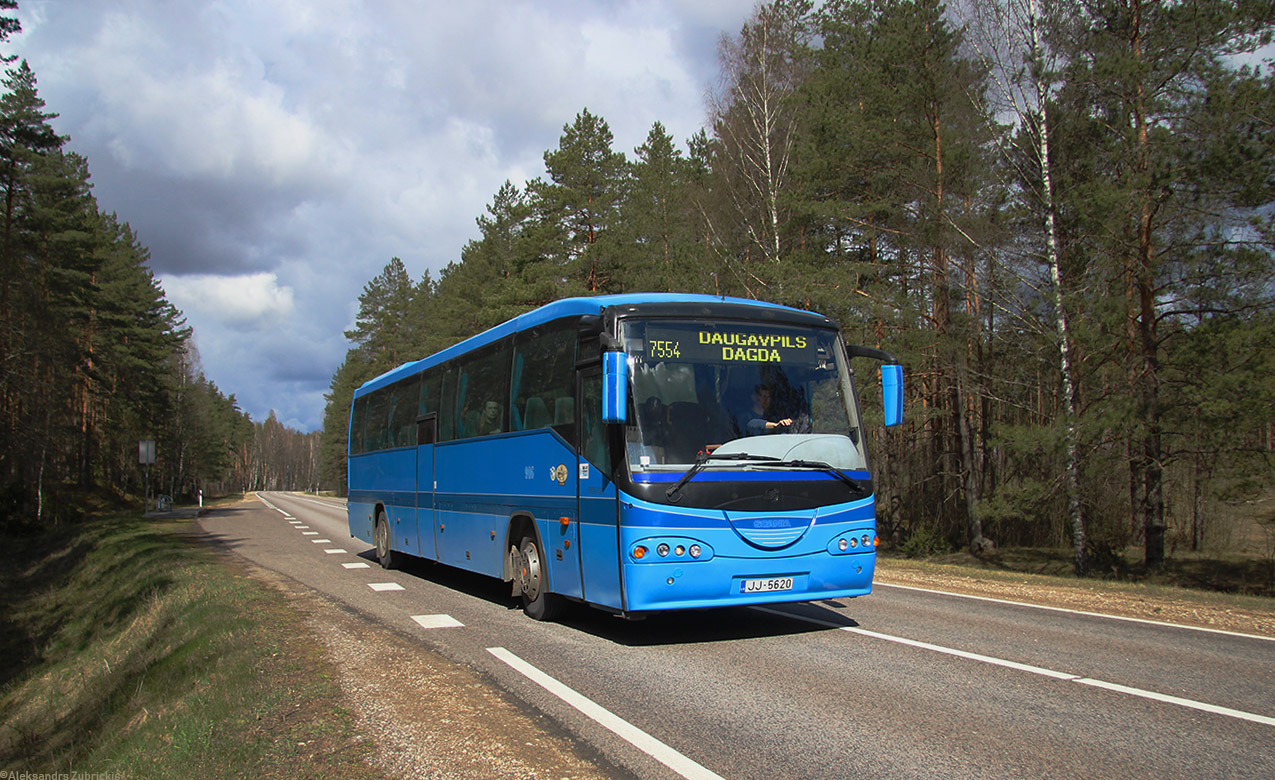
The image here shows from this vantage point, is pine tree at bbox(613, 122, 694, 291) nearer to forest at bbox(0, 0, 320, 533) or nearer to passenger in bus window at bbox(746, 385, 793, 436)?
forest at bbox(0, 0, 320, 533)

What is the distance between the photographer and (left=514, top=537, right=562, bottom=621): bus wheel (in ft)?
29.7

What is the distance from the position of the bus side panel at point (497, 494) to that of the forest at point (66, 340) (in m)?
19.3

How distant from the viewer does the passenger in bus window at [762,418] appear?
7723mm

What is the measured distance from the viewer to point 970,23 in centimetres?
2042

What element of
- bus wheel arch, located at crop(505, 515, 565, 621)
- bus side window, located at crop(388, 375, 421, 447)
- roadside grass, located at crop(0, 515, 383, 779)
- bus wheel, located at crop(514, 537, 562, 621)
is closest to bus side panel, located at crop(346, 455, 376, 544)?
bus side window, located at crop(388, 375, 421, 447)

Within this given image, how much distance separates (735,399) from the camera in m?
7.72

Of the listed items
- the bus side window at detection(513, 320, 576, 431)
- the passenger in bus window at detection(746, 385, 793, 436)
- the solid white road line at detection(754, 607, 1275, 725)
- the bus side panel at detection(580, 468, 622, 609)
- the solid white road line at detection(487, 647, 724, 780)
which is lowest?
Answer: the solid white road line at detection(754, 607, 1275, 725)

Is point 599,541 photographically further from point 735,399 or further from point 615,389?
point 735,399

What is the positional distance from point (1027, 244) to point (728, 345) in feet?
50.2

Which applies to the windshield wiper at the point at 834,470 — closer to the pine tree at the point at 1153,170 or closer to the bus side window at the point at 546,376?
the bus side window at the point at 546,376

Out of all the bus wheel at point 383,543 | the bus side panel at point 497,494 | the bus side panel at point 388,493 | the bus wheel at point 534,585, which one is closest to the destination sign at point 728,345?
the bus side panel at point 497,494

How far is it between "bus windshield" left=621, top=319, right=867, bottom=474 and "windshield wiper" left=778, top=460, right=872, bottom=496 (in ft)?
0.04

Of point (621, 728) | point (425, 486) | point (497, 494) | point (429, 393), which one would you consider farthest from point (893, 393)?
point (425, 486)

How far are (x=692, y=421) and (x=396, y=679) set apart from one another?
3255 mm
